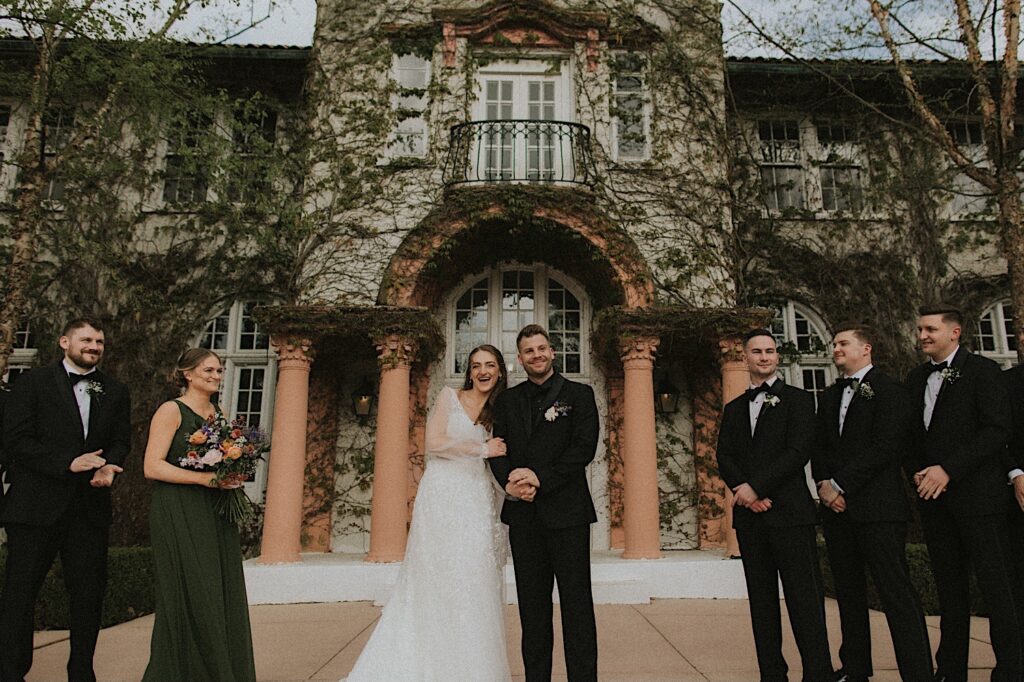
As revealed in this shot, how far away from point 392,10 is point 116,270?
18.9 ft

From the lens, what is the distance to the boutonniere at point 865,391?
13.2 ft

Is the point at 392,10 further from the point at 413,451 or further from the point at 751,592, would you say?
the point at 751,592

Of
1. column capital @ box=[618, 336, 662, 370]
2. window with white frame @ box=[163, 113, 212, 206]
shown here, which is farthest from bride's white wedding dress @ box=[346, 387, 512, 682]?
window with white frame @ box=[163, 113, 212, 206]

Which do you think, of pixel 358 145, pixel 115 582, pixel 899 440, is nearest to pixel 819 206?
pixel 358 145

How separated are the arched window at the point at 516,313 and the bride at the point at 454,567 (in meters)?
6.41

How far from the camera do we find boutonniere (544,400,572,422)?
3902 millimetres

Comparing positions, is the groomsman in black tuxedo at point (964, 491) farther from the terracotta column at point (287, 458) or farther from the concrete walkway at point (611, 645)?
the terracotta column at point (287, 458)

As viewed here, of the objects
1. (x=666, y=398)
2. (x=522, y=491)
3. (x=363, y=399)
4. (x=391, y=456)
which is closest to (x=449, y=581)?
(x=522, y=491)

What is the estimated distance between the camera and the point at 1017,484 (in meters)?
3.88

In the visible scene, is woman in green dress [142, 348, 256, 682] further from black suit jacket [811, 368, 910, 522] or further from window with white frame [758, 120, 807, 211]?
window with white frame [758, 120, 807, 211]

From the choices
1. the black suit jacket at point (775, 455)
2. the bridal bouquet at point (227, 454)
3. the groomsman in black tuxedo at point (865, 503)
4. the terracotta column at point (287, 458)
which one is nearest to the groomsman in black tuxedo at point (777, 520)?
the black suit jacket at point (775, 455)

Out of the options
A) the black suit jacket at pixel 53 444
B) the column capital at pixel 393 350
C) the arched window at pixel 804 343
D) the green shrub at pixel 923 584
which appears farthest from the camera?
the arched window at pixel 804 343

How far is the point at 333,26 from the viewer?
34.5 feet

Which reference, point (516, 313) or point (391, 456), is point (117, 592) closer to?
point (391, 456)
